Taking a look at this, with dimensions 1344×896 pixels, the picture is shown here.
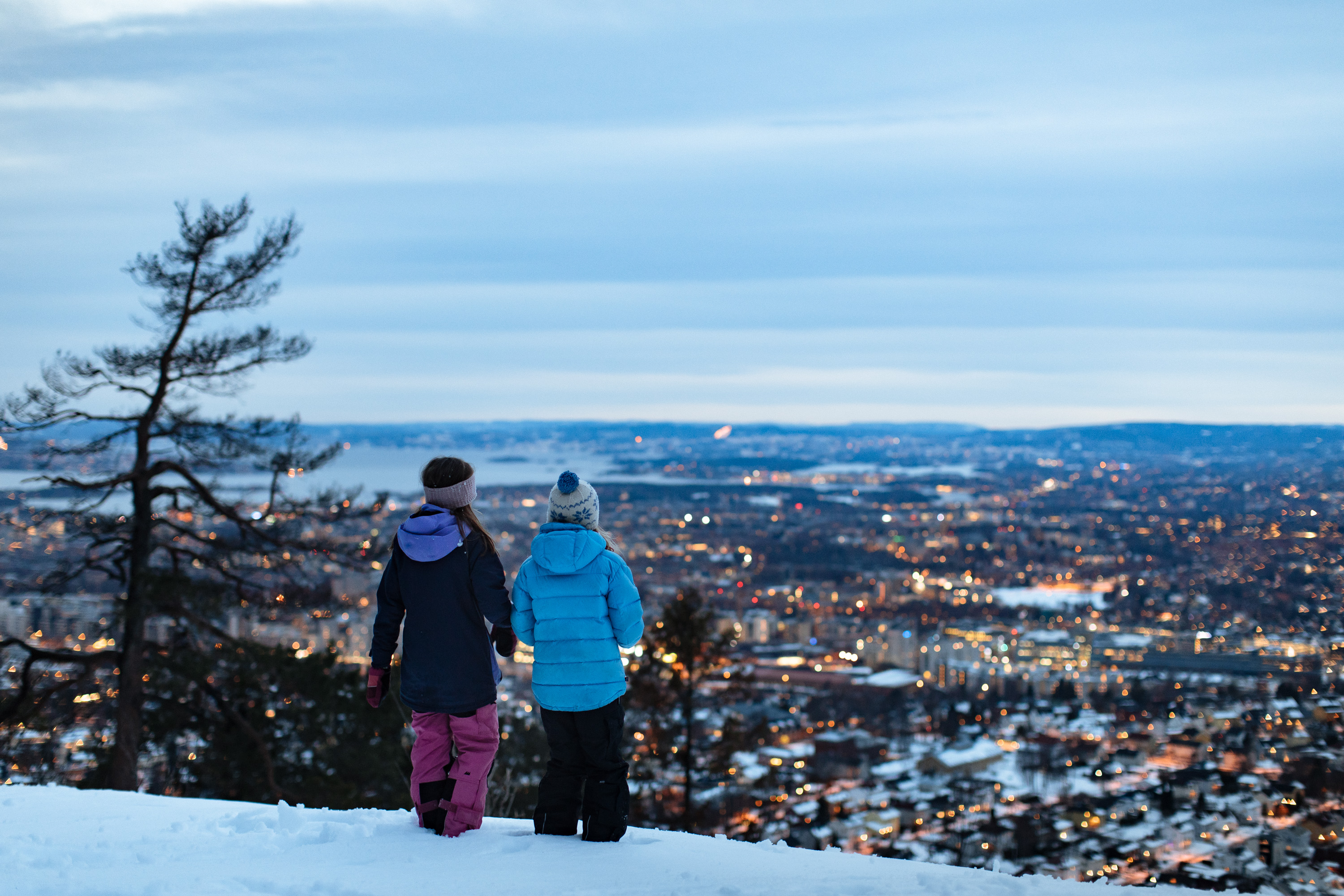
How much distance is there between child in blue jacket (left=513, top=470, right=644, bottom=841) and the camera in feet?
13.1

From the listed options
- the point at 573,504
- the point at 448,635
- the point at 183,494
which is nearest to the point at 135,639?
the point at 183,494

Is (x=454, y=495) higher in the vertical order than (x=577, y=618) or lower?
higher

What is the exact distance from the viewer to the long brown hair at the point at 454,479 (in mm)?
4145

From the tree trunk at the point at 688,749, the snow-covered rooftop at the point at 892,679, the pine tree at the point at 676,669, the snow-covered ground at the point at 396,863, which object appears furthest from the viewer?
the snow-covered rooftop at the point at 892,679

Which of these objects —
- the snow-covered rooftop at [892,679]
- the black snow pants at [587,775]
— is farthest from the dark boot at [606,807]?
the snow-covered rooftop at [892,679]

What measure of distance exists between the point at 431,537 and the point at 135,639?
25.3 ft

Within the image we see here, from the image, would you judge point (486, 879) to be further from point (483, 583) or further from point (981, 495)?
point (981, 495)

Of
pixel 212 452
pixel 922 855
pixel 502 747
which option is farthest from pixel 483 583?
pixel 922 855

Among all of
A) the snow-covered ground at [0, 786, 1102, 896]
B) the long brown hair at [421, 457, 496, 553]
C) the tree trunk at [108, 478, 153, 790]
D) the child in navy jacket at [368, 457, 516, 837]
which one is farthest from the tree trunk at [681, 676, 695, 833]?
the long brown hair at [421, 457, 496, 553]

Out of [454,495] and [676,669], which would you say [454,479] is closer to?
[454,495]

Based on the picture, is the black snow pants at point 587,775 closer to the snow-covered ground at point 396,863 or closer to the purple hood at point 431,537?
the snow-covered ground at point 396,863

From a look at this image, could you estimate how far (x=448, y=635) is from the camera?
4.12 meters

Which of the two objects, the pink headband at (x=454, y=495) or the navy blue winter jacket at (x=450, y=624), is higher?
the pink headband at (x=454, y=495)

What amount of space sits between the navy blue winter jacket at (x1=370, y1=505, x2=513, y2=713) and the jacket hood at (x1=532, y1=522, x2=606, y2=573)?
0.21 metres
